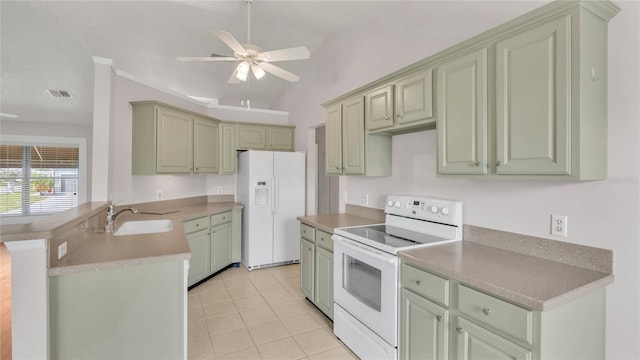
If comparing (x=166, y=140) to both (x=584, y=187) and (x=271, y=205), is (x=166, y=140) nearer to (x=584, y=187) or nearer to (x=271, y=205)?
(x=271, y=205)

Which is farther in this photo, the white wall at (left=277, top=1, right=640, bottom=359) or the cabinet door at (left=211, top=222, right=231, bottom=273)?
the cabinet door at (left=211, top=222, right=231, bottom=273)

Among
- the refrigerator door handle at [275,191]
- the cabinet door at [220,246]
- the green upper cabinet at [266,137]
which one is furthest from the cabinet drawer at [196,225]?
the green upper cabinet at [266,137]

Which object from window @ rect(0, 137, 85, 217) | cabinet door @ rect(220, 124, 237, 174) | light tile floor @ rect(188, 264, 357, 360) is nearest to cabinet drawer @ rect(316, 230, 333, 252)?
light tile floor @ rect(188, 264, 357, 360)

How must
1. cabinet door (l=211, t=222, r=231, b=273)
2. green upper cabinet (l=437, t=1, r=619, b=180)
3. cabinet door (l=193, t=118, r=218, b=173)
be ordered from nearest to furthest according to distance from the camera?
green upper cabinet (l=437, t=1, r=619, b=180) → cabinet door (l=211, t=222, r=231, b=273) → cabinet door (l=193, t=118, r=218, b=173)

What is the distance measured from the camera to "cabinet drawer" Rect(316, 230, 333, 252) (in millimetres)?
2623

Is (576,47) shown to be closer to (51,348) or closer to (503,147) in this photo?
(503,147)

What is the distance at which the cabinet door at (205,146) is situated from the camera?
399cm

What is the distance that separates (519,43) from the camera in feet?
4.92

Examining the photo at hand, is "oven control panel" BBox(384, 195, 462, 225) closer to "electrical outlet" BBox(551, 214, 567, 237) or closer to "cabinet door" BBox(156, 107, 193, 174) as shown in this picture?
"electrical outlet" BBox(551, 214, 567, 237)

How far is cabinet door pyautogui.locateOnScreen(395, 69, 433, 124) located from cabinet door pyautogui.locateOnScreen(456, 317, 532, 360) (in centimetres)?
130

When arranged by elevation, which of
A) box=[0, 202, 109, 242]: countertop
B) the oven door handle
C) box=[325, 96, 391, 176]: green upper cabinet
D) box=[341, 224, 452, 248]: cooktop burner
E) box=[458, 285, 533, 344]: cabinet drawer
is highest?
box=[325, 96, 391, 176]: green upper cabinet

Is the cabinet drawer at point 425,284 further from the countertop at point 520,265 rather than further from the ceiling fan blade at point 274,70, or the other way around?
the ceiling fan blade at point 274,70

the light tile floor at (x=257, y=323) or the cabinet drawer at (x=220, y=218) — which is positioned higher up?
the cabinet drawer at (x=220, y=218)

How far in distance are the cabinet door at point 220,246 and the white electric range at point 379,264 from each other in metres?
1.96
